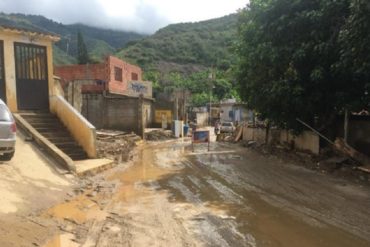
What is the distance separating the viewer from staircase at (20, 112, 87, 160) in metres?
15.1

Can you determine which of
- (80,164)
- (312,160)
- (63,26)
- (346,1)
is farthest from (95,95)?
(63,26)

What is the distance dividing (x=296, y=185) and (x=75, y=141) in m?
8.95

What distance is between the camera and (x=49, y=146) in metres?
13.4

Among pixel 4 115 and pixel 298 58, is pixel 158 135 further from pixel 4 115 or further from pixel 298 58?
pixel 4 115

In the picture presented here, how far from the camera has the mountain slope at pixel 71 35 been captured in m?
77.6

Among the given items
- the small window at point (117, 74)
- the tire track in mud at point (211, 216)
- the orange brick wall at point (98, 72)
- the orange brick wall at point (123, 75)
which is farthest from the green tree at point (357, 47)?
the small window at point (117, 74)

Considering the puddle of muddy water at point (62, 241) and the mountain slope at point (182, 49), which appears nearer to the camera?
the puddle of muddy water at point (62, 241)

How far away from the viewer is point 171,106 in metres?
40.3

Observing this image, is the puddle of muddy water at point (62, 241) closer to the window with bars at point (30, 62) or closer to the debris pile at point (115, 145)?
the debris pile at point (115, 145)

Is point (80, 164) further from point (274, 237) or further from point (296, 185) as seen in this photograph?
point (274, 237)

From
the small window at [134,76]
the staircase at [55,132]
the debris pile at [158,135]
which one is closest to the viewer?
the staircase at [55,132]

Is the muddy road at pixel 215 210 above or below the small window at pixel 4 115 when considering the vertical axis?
below

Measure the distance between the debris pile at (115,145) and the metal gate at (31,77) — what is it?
11.1 ft

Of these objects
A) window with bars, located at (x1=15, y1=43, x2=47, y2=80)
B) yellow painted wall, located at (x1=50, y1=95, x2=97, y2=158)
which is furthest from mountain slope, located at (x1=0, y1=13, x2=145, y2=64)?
yellow painted wall, located at (x1=50, y1=95, x2=97, y2=158)
